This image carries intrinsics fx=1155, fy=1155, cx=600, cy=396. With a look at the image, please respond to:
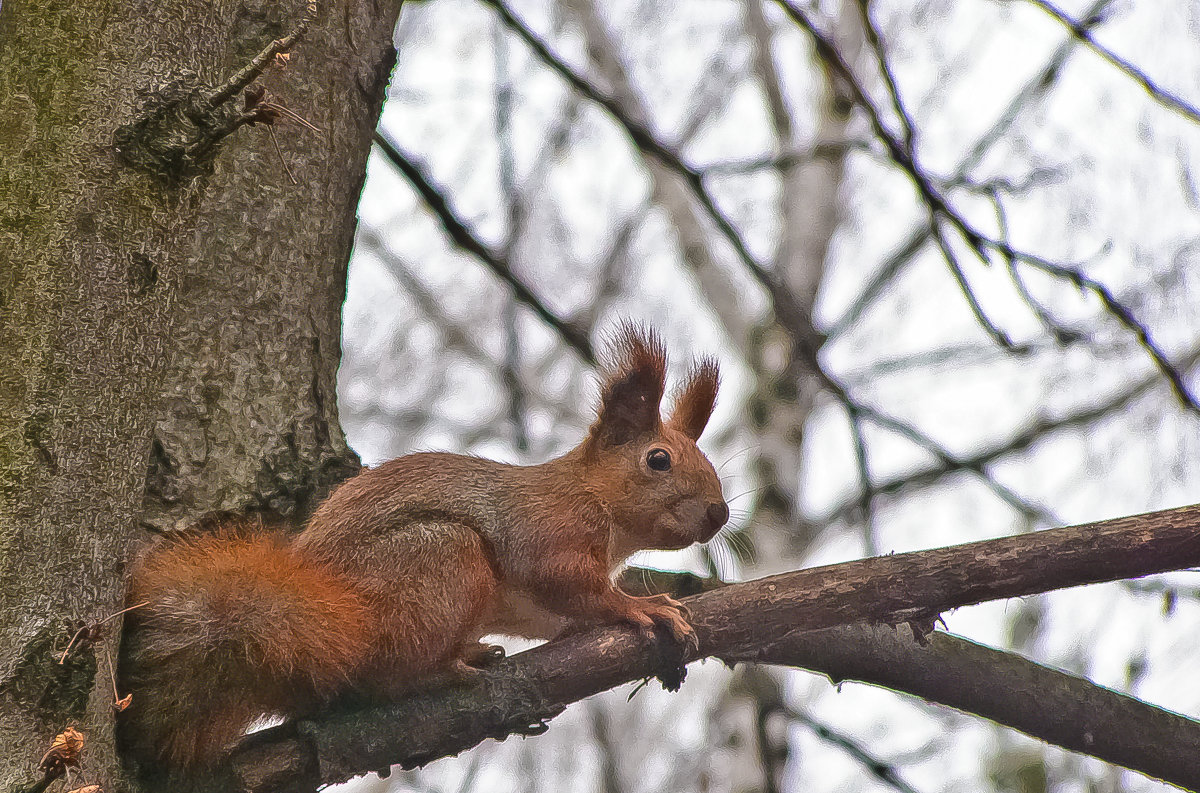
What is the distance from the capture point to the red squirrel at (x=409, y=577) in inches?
67.3

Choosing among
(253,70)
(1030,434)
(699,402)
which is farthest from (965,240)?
(1030,434)

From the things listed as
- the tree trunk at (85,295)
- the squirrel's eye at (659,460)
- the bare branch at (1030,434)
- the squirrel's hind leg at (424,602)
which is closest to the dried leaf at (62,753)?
the tree trunk at (85,295)

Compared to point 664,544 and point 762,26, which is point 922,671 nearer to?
point 664,544

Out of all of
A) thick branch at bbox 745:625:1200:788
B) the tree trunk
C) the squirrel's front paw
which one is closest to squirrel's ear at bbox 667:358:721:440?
the squirrel's front paw

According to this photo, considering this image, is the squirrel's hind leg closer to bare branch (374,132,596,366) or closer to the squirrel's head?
the squirrel's head

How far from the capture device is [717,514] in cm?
253

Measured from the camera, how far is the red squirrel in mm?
1709

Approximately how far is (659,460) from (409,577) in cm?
74

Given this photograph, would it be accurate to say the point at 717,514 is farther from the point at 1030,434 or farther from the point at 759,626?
the point at 1030,434

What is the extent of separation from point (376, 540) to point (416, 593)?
139 millimetres

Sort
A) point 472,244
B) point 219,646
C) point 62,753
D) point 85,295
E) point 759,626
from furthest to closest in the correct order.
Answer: point 472,244 → point 759,626 → point 219,646 → point 85,295 → point 62,753

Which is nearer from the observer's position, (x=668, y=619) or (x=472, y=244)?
(x=668, y=619)

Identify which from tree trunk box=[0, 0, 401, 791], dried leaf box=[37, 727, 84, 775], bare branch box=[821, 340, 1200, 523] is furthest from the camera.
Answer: bare branch box=[821, 340, 1200, 523]

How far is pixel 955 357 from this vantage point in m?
6.04
